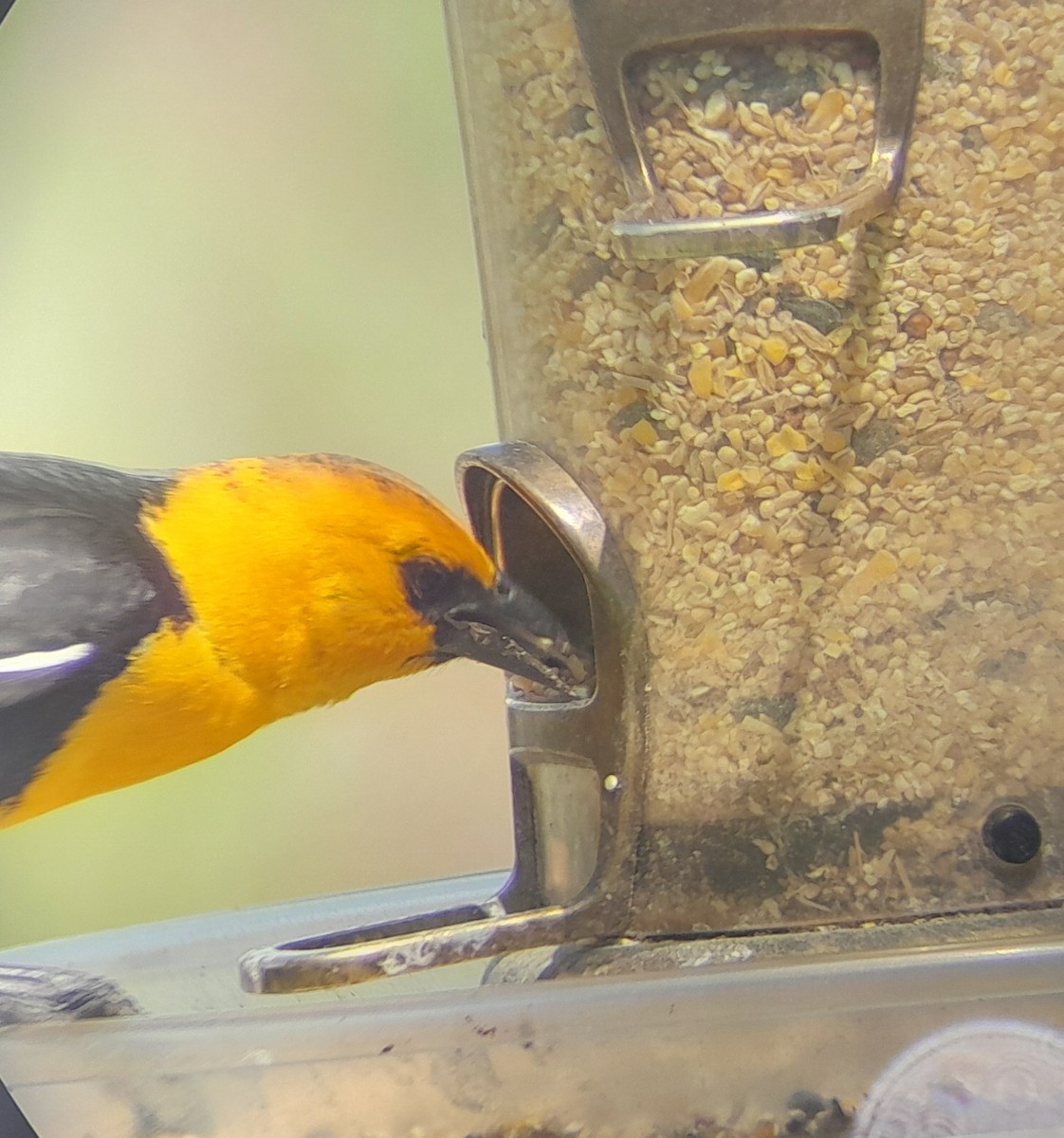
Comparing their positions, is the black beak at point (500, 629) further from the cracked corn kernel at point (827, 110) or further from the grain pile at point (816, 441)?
the cracked corn kernel at point (827, 110)

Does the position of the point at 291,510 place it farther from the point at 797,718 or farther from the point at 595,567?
the point at 797,718

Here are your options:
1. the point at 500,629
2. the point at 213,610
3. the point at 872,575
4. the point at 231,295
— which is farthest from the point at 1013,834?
the point at 231,295

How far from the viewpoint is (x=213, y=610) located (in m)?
0.97

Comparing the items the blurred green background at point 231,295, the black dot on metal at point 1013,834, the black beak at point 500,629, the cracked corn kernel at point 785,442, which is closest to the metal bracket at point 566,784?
the black beak at point 500,629

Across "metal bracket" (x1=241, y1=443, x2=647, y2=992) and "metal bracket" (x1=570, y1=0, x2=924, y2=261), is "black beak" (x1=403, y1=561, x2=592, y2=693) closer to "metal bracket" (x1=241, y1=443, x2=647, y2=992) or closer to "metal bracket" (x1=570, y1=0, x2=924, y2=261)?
"metal bracket" (x1=241, y1=443, x2=647, y2=992)

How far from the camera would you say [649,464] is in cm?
79

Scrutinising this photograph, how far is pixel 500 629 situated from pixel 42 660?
1.18 ft

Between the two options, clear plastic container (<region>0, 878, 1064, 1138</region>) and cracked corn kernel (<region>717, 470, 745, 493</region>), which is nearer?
clear plastic container (<region>0, 878, 1064, 1138</region>)

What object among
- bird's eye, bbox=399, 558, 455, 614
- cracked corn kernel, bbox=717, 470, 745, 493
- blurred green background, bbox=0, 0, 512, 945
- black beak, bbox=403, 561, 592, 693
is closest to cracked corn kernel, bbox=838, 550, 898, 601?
cracked corn kernel, bbox=717, 470, 745, 493

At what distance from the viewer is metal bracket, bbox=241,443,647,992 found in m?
0.77

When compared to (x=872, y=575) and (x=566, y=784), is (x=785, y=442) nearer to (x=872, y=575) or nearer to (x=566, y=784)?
(x=872, y=575)

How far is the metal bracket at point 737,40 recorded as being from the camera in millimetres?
661

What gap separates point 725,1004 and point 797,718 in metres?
0.22

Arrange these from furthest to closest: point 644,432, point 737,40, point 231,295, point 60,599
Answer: point 231,295, point 60,599, point 644,432, point 737,40
